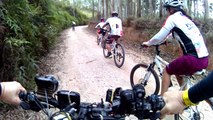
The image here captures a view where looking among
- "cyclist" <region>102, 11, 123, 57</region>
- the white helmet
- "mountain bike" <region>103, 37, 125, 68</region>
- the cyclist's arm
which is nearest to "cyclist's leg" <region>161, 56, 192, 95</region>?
the cyclist's arm

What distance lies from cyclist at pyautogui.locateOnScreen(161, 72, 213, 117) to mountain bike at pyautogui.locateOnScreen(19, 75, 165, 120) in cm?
4

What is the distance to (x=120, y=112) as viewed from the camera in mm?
1462

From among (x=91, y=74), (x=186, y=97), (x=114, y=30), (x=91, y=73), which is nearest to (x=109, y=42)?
(x=114, y=30)

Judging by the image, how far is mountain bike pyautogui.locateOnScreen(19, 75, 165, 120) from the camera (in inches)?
55.2

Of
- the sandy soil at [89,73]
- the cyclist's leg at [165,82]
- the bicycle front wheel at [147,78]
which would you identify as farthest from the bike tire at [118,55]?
the cyclist's leg at [165,82]

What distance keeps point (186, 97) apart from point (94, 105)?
456mm

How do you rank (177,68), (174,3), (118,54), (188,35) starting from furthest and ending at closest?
(118,54), (174,3), (177,68), (188,35)

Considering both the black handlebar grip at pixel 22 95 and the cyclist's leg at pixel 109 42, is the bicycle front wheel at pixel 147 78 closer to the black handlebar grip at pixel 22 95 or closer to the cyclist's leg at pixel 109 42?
the cyclist's leg at pixel 109 42

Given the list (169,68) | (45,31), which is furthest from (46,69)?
(169,68)

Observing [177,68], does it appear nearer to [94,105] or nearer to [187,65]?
[187,65]

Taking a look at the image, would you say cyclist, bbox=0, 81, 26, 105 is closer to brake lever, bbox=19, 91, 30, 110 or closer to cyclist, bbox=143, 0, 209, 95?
brake lever, bbox=19, 91, 30, 110

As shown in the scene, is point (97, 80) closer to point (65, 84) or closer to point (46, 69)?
→ point (65, 84)

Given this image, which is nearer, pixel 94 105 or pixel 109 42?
pixel 94 105

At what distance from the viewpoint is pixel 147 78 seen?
6.43m
